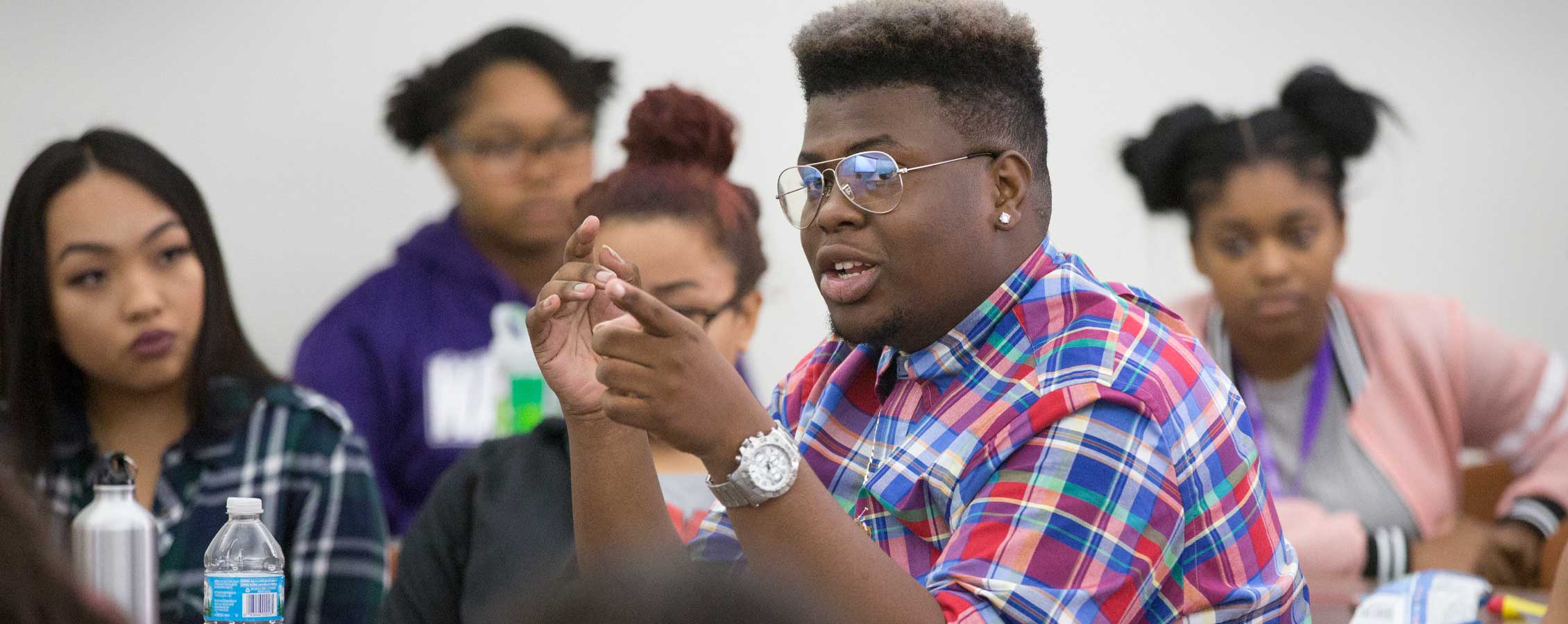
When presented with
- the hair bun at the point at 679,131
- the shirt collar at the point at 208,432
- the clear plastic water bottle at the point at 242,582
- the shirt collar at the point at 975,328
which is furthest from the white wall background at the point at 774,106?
the shirt collar at the point at 975,328

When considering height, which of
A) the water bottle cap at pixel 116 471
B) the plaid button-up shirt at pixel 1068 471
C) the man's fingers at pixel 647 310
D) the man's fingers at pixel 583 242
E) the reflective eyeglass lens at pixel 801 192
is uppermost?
the reflective eyeglass lens at pixel 801 192

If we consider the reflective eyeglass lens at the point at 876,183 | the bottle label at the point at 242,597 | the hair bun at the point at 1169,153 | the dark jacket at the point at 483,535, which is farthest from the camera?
the hair bun at the point at 1169,153

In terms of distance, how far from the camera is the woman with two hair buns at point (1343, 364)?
11.0 ft

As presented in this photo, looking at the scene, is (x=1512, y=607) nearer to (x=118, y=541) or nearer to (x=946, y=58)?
(x=946, y=58)

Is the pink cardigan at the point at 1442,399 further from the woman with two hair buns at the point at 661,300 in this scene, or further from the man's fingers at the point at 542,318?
the man's fingers at the point at 542,318

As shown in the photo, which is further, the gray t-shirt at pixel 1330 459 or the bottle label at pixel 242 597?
the gray t-shirt at pixel 1330 459

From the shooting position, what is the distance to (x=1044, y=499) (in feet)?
4.69

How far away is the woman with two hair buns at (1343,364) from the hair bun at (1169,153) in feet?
0.21

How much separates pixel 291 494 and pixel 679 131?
85cm

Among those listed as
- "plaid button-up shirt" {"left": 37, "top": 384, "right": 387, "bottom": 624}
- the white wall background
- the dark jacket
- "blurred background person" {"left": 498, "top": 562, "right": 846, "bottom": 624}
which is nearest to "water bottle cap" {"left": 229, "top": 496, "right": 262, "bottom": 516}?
the dark jacket

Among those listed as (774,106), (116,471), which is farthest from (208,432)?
(774,106)

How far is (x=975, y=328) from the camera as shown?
5.22 ft

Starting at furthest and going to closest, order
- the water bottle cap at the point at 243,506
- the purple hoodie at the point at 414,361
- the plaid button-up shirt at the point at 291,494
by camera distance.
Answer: the purple hoodie at the point at 414,361 → the plaid button-up shirt at the point at 291,494 → the water bottle cap at the point at 243,506

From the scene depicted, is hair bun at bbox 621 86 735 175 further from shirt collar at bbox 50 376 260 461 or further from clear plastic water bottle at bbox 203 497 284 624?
clear plastic water bottle at bbox 203 497 284 624
